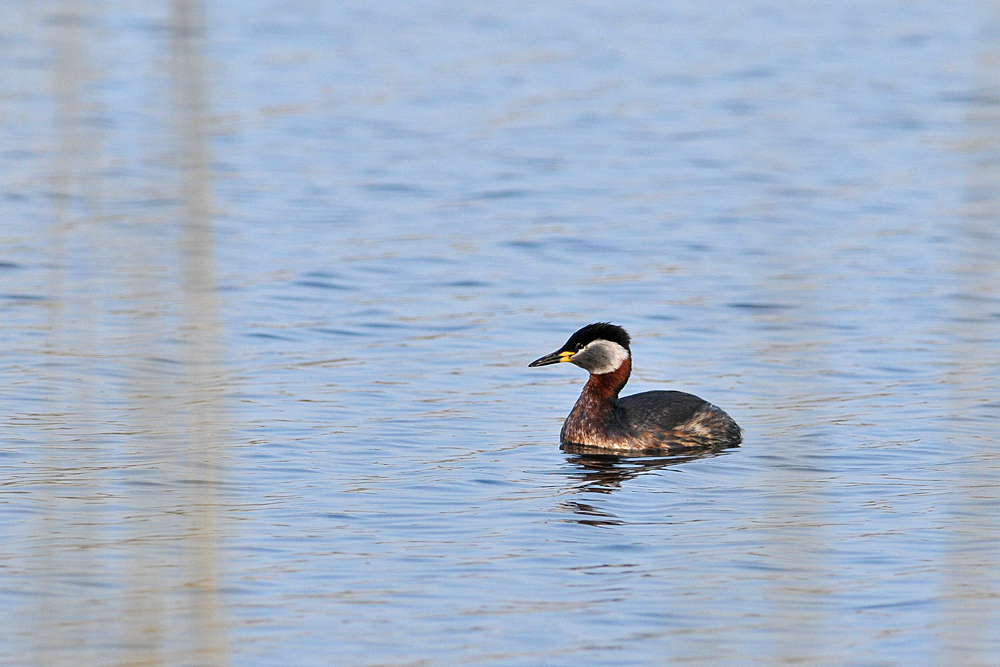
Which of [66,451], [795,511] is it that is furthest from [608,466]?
[795,511]

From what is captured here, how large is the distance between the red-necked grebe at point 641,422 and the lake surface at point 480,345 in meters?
0.18

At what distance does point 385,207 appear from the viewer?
55.2 ft

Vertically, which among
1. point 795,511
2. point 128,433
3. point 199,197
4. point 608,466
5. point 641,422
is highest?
point 199,197

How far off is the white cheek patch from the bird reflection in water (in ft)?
2.53

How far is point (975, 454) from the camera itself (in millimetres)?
9641

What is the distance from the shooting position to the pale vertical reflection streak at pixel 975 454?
20.1 feet

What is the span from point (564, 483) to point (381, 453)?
114 cm

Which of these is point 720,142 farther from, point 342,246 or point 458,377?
point 458,377

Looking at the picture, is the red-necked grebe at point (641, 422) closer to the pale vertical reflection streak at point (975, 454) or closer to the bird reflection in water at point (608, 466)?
the bird reflection in water at point (608, 466)

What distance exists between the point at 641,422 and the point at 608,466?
0.60m

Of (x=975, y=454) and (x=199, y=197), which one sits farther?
(x=975, y=454)

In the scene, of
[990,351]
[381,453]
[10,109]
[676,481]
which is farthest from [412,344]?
[10,109]

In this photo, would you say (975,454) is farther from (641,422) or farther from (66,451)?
(66,451)

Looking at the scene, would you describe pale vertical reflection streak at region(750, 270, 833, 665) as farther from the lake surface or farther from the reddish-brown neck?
the reddish-brown neck
